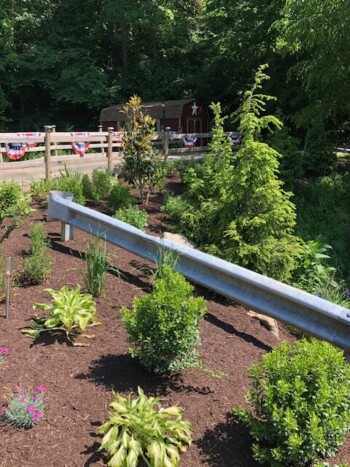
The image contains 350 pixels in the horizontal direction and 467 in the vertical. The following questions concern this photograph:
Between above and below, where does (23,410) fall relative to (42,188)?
below

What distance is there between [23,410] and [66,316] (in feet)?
3.05

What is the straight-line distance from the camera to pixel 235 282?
4059 mm

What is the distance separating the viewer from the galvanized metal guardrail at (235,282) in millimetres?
3383

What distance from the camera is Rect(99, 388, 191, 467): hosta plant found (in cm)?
230

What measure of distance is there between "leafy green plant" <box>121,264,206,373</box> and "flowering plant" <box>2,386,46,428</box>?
0.65 metres

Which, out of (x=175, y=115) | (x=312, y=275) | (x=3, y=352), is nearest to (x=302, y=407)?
(x=3, y=352)

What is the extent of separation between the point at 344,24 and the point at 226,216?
757 centimetres

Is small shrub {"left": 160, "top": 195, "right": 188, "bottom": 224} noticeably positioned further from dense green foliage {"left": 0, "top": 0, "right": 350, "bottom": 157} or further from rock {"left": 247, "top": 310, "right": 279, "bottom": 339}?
dense green foliage {"left": 0, "top": 0, "right": 350, "bottom": 157}

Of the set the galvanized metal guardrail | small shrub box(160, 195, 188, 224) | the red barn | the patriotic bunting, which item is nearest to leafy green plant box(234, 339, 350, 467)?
the galvanized metal guardrail

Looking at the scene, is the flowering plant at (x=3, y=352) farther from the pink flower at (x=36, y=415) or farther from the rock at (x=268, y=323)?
the rock at (x=268, y=323)

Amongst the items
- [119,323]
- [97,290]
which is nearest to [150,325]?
[119,323]

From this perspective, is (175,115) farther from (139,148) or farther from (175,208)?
(175,208)

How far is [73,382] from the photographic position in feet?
9.90

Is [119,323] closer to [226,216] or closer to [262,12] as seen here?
[226,216]
